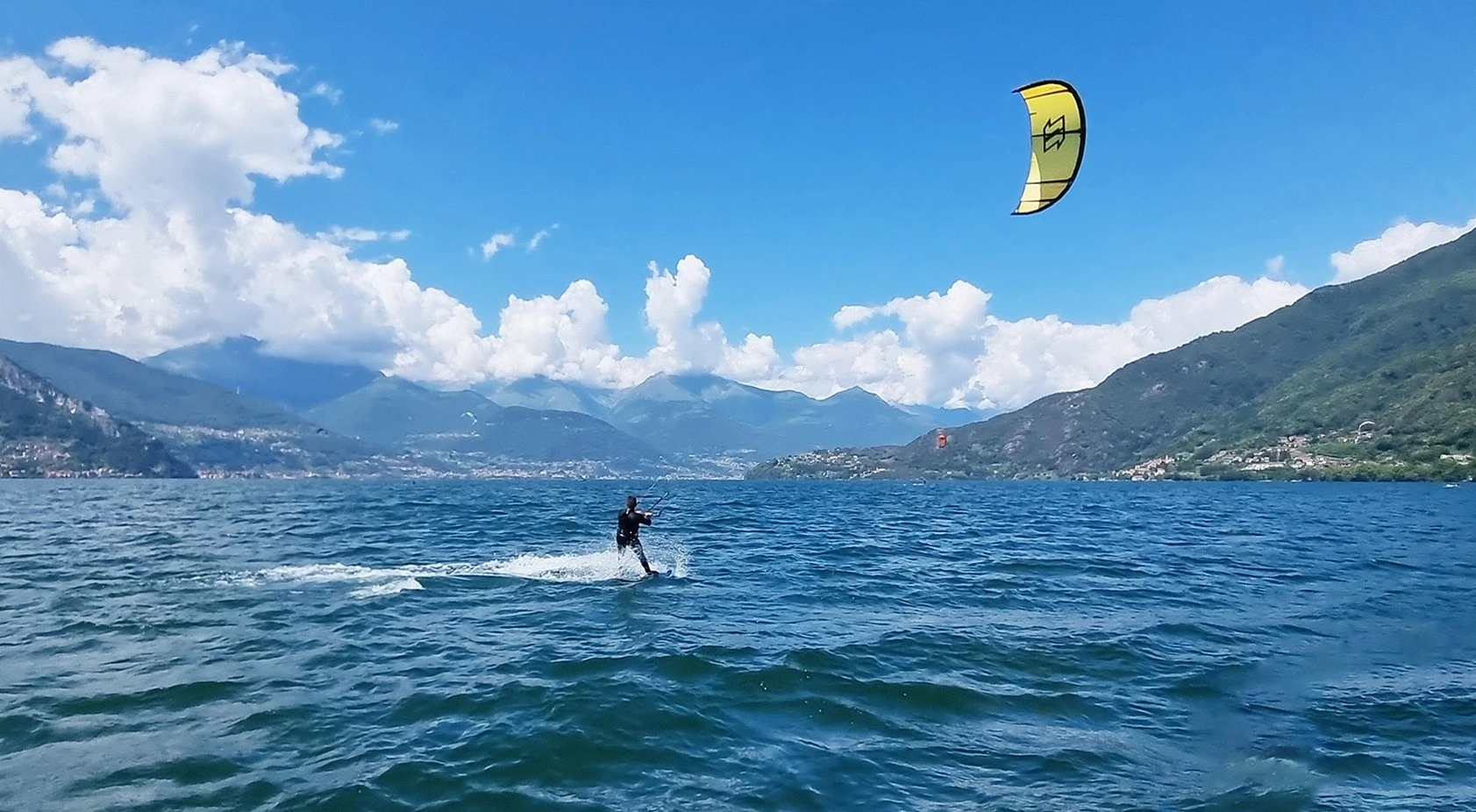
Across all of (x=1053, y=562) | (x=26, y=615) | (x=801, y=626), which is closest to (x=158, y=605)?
(x=26, y=615)

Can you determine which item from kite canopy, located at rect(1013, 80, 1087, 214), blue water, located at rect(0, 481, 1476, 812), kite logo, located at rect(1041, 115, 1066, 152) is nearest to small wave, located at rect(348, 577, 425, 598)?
Result: blue water, located at rect(0, 481, 1476, 812)

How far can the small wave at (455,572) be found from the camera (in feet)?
91.5

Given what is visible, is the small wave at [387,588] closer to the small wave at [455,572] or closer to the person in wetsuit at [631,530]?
the small wave at [455,572]

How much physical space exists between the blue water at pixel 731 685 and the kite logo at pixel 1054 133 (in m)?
10.8

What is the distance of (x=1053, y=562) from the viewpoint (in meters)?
35.3

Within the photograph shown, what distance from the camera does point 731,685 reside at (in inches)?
632

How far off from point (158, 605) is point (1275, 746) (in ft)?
93.0

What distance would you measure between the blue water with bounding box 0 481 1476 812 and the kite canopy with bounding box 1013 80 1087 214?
9.85 metres

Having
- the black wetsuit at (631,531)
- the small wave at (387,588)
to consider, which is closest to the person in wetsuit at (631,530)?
the black wetsuit at (631,531)

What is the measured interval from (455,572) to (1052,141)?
26.0m

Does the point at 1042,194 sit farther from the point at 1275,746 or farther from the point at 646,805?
the point at 646,805

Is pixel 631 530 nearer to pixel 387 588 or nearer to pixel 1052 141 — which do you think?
pixel 387 588

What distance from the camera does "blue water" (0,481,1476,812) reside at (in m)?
11.5

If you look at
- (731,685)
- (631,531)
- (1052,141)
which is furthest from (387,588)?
(1052,141)
